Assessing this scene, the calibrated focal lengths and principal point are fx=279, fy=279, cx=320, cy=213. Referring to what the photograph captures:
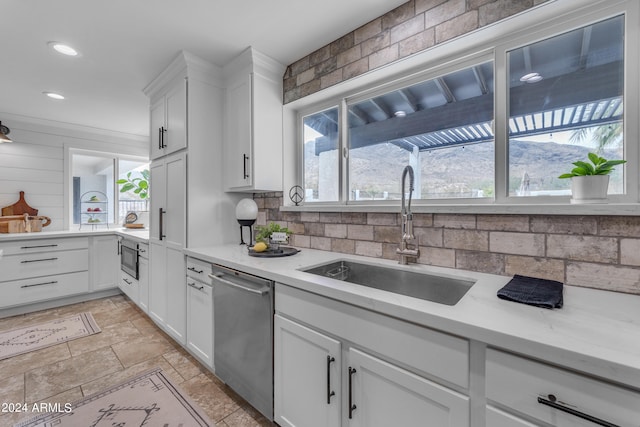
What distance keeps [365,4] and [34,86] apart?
3254 mm

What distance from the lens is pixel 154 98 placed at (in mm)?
2758

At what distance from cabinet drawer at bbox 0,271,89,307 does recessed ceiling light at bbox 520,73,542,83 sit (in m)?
4.85

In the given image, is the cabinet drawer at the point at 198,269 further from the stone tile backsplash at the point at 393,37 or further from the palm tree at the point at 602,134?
the palm tree at the point at 602,134

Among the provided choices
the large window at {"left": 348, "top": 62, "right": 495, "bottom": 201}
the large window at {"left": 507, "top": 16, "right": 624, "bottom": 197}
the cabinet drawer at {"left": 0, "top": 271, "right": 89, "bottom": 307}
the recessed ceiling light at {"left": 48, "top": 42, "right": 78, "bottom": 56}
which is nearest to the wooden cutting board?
the cabinet drawer at {"left": 0, "top": 271, "right": 89, "bottom": 307}

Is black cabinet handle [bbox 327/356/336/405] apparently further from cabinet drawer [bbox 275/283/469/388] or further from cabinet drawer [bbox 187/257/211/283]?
cabinet drawer [bbox 187/257/211/283]

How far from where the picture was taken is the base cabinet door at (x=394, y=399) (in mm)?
891

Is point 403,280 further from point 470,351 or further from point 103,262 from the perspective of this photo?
point 103,262

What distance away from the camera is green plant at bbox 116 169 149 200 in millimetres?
4531

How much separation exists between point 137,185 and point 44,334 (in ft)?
8.33

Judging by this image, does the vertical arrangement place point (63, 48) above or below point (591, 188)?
above

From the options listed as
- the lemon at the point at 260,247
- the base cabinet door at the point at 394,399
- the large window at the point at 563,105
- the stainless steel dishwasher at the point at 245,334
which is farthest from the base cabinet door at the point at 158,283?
the large window at the point at 563,105

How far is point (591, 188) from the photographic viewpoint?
116cm

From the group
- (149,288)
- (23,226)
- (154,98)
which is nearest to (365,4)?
(154,98)

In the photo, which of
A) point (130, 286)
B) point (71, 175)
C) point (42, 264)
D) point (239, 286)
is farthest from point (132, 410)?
point (71, 175)
